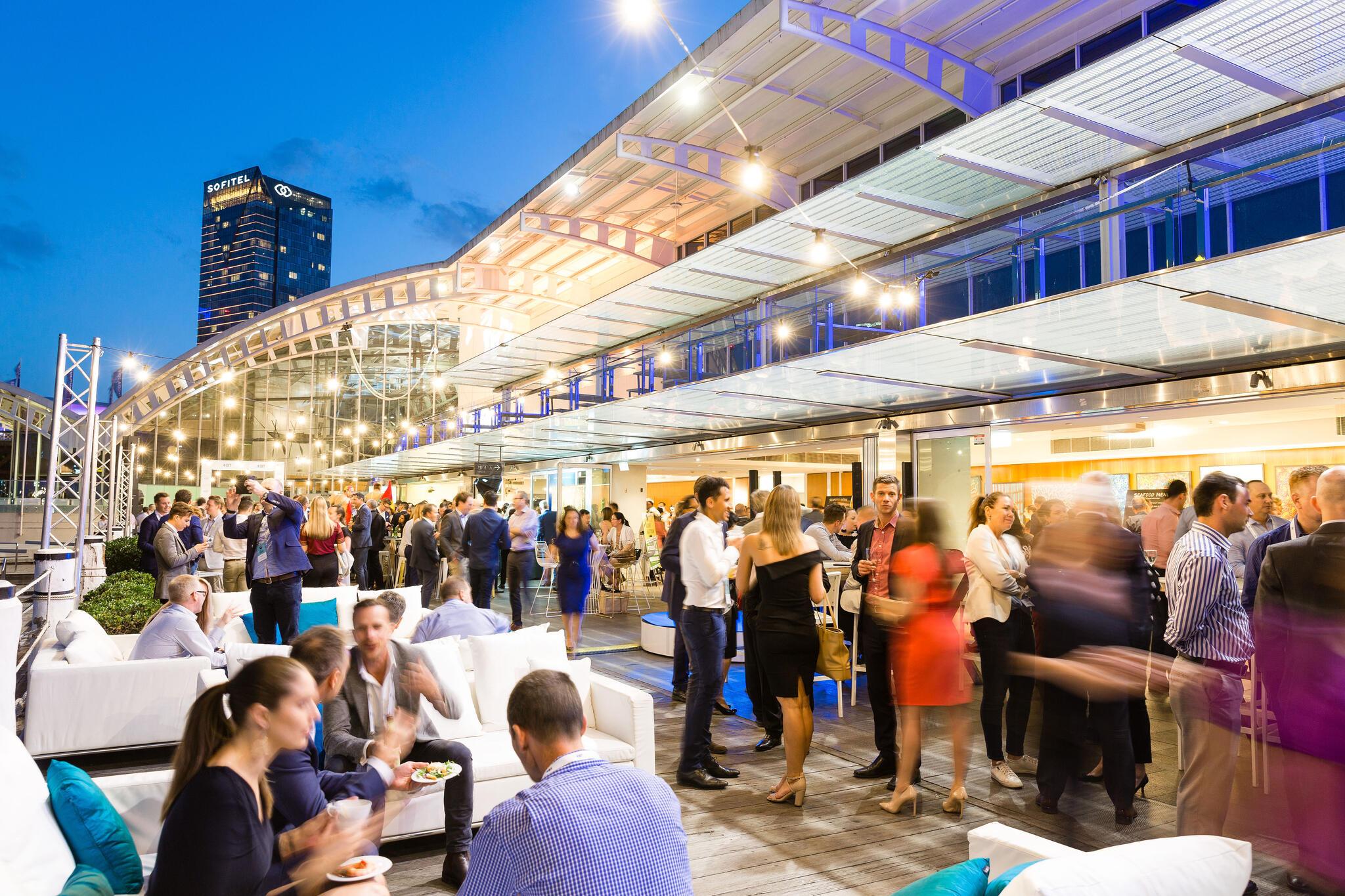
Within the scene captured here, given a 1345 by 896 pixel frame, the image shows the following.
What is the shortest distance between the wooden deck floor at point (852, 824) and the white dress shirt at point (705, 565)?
1129 mm

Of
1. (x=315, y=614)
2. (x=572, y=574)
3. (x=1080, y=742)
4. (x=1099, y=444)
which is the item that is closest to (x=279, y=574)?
(x=315, y=614)

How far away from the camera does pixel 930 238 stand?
38.2ft

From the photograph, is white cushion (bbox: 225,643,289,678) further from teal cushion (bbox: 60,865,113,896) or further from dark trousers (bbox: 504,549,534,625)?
dark trousers (bbox: 504,549,534,625)

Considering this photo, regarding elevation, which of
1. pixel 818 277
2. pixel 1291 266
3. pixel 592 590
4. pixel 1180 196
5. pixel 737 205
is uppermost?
pixel 737 205

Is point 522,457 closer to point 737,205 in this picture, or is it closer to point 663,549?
point 737,205

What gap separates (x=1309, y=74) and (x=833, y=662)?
21.4 ft

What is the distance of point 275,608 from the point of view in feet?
24.5

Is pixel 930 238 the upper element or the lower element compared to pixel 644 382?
upper

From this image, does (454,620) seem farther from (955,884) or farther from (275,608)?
(955,884)

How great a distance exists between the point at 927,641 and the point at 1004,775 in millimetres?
1287

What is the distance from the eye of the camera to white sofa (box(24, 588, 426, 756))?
5.49 m

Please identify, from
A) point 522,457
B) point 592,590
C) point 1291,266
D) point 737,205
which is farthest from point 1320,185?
point 522,457

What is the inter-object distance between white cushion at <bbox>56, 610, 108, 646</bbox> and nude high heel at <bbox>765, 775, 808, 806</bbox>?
502 centimetres

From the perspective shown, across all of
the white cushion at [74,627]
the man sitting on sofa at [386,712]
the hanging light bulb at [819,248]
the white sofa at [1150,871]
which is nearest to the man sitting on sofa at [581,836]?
the white sofa at [1150,871]
